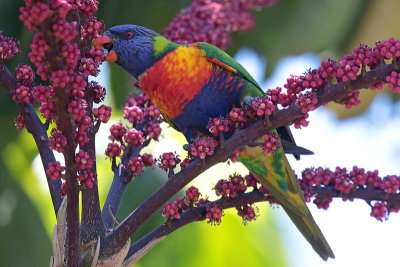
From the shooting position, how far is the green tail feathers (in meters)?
2.83

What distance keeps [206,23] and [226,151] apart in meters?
1.72

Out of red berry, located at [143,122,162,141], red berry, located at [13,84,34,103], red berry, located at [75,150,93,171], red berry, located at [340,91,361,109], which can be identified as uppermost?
red berry, located at [143,122,162,141]

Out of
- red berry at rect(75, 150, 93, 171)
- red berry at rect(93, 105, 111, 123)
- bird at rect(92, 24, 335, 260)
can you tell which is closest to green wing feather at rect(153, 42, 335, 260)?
bird at rect(92, 24, 335, 260)

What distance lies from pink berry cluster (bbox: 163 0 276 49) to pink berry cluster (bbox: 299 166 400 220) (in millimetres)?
1323

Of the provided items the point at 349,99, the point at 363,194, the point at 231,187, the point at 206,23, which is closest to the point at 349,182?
the point at 363,194

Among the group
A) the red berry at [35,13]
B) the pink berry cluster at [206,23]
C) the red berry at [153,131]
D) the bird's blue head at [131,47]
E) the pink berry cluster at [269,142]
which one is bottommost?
Answer: the pink berry cluster at [269,142]

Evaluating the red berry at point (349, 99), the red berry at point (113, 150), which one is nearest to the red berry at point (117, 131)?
the red berry at point (113, 150)

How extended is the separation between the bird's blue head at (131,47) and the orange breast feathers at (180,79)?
17 centimetres

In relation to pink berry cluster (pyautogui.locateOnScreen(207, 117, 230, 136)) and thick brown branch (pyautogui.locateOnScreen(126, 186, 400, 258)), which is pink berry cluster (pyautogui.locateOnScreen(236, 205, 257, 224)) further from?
pink berry cluster (pyautogui.locateOnScreen(207, 117, 230, 136))

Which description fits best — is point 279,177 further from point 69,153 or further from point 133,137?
point 69,153

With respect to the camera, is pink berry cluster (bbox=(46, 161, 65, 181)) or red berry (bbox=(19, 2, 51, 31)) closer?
red berry (bbox=(19, 2, 51, 31))

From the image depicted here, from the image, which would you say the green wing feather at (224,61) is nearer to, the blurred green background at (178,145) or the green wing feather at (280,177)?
the green wing feather at (280,177)

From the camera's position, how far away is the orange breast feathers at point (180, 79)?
9.66 ft

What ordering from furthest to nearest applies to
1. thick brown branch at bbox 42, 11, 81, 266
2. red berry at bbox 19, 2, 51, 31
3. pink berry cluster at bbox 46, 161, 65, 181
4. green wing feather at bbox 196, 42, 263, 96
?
green wing feather at bbox 196, 42, 263, 96 → pink berry cluster at bbox 46, 161, 65, 181 → thick brown branch at bbox 42, 11, 81, 266 → red berry at bbox 19, 2, 51, 31
